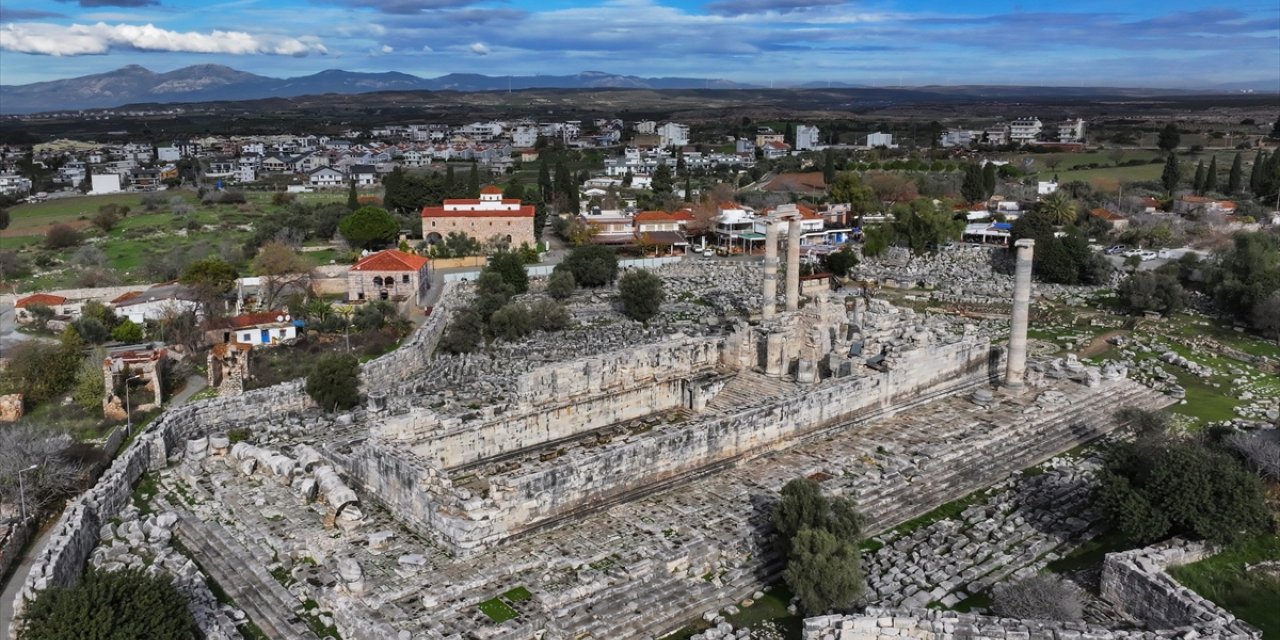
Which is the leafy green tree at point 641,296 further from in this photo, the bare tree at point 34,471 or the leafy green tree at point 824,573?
the leafy green tree at point 824,573

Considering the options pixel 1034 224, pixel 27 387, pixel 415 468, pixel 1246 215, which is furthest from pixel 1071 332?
pixel 27 387

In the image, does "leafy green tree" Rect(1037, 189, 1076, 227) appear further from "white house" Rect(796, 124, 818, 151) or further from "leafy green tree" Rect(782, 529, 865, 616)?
"white house" Rect(796, 124, 818, 151)

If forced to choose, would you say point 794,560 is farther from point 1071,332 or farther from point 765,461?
point 1071,332

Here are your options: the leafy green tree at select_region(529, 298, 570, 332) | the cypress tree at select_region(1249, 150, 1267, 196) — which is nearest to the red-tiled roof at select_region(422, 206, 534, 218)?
the leafy green tree at select_region(529, 298, 570, 332)

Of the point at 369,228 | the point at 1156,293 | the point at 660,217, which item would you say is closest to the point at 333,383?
the point at 369,228

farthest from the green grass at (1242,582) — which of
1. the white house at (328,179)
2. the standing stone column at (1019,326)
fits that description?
the white house at (328,179)

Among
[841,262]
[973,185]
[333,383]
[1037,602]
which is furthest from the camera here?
[973,185]

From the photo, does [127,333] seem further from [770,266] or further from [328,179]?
[328,179]
